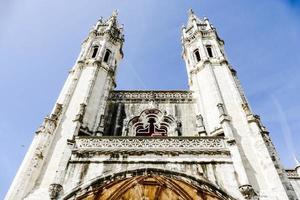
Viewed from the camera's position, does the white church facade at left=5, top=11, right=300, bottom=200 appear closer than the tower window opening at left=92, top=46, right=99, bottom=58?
Yes

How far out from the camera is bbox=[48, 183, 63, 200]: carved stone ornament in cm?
1070

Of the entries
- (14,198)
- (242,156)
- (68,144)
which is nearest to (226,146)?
(242,156)

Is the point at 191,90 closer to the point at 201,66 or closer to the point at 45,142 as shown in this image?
the point at 201,66

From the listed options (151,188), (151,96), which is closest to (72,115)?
(151,96)

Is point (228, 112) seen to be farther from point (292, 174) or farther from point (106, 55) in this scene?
point (106, 55)

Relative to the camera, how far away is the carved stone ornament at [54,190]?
10695 mm

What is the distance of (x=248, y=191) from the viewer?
10.6 metres

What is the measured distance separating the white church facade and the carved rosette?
3cm

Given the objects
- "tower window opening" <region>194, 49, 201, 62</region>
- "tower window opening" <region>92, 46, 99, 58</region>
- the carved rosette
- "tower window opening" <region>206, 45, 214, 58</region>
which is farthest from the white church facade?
"tower window opening" <region>92, 46, 99, 58</region>

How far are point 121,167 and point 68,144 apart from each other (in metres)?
2.32

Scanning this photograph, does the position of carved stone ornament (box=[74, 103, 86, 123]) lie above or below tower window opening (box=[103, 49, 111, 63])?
below

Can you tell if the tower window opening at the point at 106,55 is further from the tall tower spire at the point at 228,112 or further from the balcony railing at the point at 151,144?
the balcony railing at the point at 151,144

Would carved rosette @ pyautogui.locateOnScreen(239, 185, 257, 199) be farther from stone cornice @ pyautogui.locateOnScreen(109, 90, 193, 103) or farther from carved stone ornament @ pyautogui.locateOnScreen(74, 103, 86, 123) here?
stone cornice @ pyautogui.locateOnScreen(109, 90, 193, 103)

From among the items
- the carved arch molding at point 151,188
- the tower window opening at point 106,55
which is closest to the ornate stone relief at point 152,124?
the carved arch molding at point 151,188
